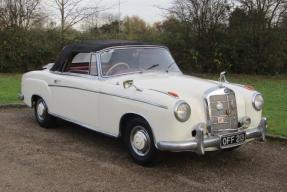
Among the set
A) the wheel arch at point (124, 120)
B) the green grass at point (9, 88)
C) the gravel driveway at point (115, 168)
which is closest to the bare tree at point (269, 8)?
the green grass at point (9, 88)

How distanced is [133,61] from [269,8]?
1326 centimetres

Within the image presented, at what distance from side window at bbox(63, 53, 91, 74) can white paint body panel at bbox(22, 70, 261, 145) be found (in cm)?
13

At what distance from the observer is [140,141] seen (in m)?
6.21

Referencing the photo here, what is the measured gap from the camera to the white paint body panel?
5.82 meters

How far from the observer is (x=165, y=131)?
19.0ft

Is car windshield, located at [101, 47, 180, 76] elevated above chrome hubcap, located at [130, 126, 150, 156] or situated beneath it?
elevated above

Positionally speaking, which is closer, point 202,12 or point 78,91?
point 78,91

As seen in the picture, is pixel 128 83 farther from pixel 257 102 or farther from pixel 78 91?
pixel 257 102

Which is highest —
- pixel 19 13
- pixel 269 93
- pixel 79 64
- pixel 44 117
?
pixel 19 13

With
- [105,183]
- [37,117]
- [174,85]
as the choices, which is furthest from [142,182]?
[37,117]

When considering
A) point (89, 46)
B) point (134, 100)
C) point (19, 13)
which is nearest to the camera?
point (134, 100)

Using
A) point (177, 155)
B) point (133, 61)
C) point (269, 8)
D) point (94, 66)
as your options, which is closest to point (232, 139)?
point (177, 155)

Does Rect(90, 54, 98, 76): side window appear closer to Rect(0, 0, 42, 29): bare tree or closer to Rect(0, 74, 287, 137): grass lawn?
Rect(0, 74, 287, 137): grass lawn

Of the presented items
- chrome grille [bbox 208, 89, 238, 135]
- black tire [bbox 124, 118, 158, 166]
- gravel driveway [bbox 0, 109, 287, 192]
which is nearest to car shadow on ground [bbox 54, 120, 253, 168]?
gravel driveway [bbox 0, 109, 287, 192]
